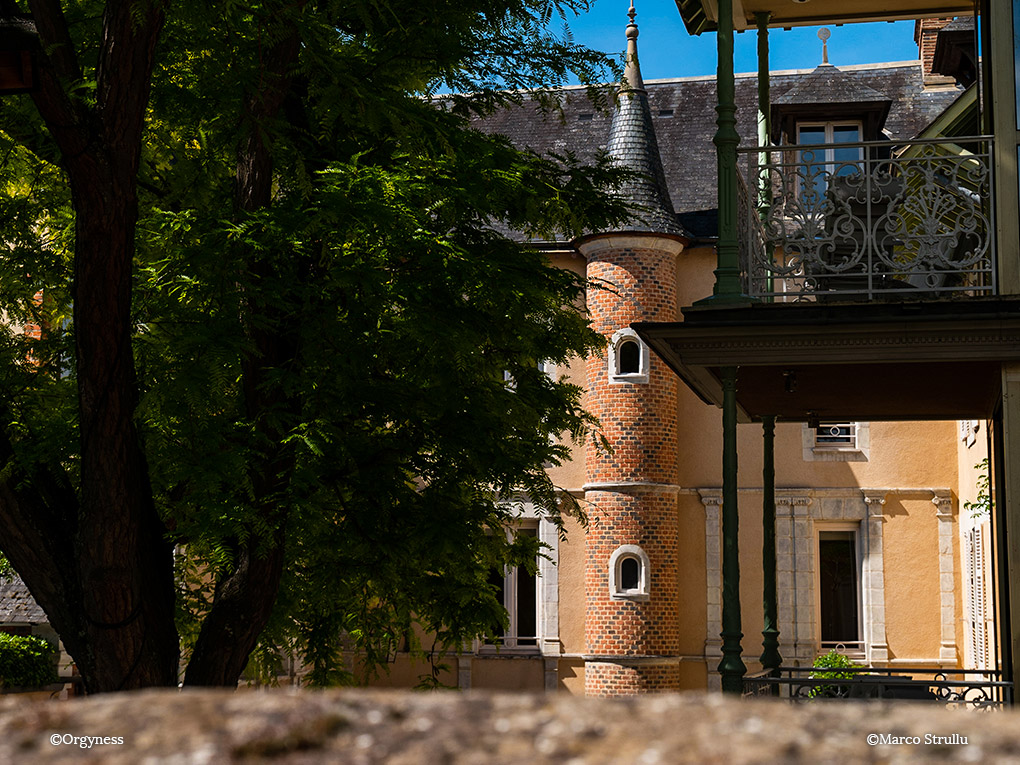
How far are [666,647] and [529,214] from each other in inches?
574

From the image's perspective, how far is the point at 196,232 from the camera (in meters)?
7.45

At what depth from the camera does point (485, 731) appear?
1.21 metres

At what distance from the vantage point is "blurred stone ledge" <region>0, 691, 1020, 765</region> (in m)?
1.14

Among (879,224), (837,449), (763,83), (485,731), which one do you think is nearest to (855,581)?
(837,449)

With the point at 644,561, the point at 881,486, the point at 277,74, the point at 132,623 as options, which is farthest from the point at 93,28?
the point at 881,486

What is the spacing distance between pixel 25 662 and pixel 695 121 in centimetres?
1826

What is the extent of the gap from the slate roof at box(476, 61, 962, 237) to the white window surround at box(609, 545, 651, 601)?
271 inches

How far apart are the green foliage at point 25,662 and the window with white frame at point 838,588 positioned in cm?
1337

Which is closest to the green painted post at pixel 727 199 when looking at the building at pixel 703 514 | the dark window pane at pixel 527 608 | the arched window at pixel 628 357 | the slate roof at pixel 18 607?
the building at pixel 703 514

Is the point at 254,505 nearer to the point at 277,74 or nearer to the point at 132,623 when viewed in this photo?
the point at 132,623

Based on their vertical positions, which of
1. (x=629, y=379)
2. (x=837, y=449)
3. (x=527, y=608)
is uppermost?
(x=629, y=379)

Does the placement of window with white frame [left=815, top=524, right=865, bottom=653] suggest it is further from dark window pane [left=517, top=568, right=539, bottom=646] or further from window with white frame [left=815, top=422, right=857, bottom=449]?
dark window pane [left=517, top=568, right=539, bottom=646]

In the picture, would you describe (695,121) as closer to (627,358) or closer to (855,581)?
(627,358)

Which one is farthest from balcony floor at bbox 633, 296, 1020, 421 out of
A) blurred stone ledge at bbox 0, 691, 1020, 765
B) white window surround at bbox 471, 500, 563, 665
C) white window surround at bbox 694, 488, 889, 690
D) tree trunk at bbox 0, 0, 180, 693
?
white window surround at bbox 471, 500, 563, 665
